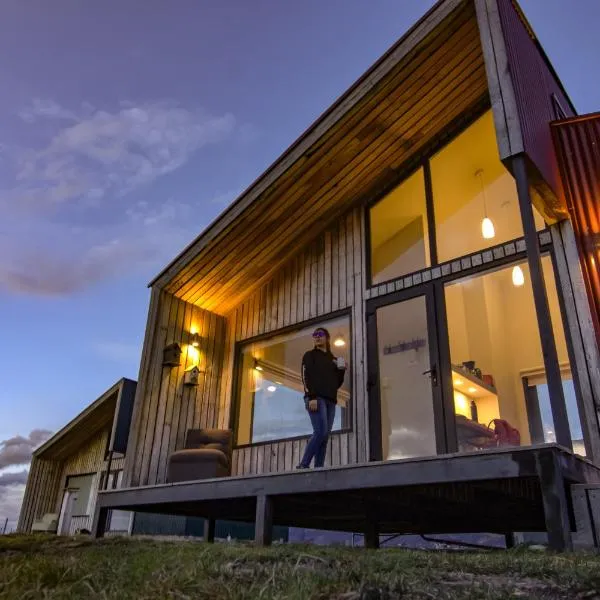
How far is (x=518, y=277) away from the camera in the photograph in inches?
231

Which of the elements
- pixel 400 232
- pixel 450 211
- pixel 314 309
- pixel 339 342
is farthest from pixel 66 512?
pixel 450 211

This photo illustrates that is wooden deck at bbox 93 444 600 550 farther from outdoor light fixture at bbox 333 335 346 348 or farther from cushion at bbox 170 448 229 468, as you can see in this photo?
outdoor light fixture at bbox 333 335 346 348

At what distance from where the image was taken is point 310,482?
4137 mm

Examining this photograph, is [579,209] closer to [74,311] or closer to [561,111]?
[561,111]

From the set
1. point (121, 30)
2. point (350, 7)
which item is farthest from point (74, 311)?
point (350, 7)

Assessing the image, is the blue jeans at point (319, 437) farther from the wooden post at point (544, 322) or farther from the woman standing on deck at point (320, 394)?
the wooden post at point (544, 322)

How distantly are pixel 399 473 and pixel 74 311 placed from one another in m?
17.4

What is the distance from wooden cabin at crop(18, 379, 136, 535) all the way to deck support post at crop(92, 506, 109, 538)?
7296mm

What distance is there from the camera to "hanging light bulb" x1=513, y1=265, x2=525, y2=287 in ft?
18.7

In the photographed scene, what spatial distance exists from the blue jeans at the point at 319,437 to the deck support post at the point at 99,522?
2197 mm

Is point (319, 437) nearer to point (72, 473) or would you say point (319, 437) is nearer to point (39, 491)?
point (72, 473)

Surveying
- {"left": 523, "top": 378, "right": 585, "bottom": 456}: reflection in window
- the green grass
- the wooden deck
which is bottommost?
the green grass

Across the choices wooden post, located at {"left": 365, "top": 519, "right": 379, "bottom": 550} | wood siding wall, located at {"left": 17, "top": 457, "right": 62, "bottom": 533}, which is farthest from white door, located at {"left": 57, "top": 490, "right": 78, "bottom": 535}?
wooden post, located at {"left": 365, "top": 519, "right": 379, "bottom": 550}

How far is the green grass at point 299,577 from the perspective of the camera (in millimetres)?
1615
